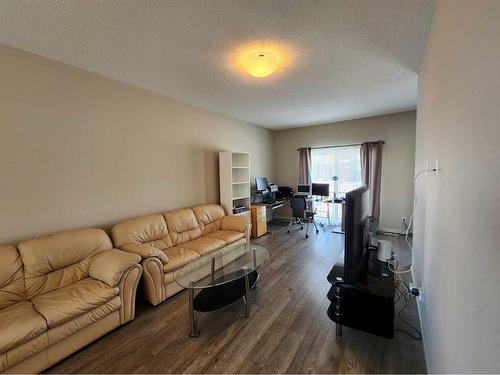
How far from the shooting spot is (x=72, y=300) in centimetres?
173

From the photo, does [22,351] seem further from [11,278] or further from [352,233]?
[352,233]

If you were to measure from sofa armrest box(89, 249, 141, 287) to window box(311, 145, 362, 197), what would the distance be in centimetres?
483

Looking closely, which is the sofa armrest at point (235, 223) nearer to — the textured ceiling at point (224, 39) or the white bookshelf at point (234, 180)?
the white bookshelf at point (234, 180)

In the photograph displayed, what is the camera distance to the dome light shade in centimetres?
215

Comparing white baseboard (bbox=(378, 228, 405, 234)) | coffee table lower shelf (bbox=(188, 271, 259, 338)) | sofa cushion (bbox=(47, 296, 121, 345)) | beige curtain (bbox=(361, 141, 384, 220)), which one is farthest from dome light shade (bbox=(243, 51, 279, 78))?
white baseboard (bbox=(378, 228, 405, 234))

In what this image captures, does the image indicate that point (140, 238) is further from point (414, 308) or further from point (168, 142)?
point (414, 308)

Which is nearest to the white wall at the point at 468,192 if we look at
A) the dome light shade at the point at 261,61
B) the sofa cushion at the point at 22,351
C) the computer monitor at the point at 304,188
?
the dome light shade at the point at 261,61

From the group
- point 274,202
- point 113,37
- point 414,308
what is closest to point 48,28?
point 113,37

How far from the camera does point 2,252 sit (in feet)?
5.98

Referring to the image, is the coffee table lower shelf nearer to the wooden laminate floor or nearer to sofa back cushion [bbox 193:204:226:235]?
the wooden laminate floor

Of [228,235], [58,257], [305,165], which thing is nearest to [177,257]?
[228,235]

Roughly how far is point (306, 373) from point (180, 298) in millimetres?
Answer: 1572

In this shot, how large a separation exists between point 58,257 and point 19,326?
74cm

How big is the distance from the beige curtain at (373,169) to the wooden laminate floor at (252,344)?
2.94 m
